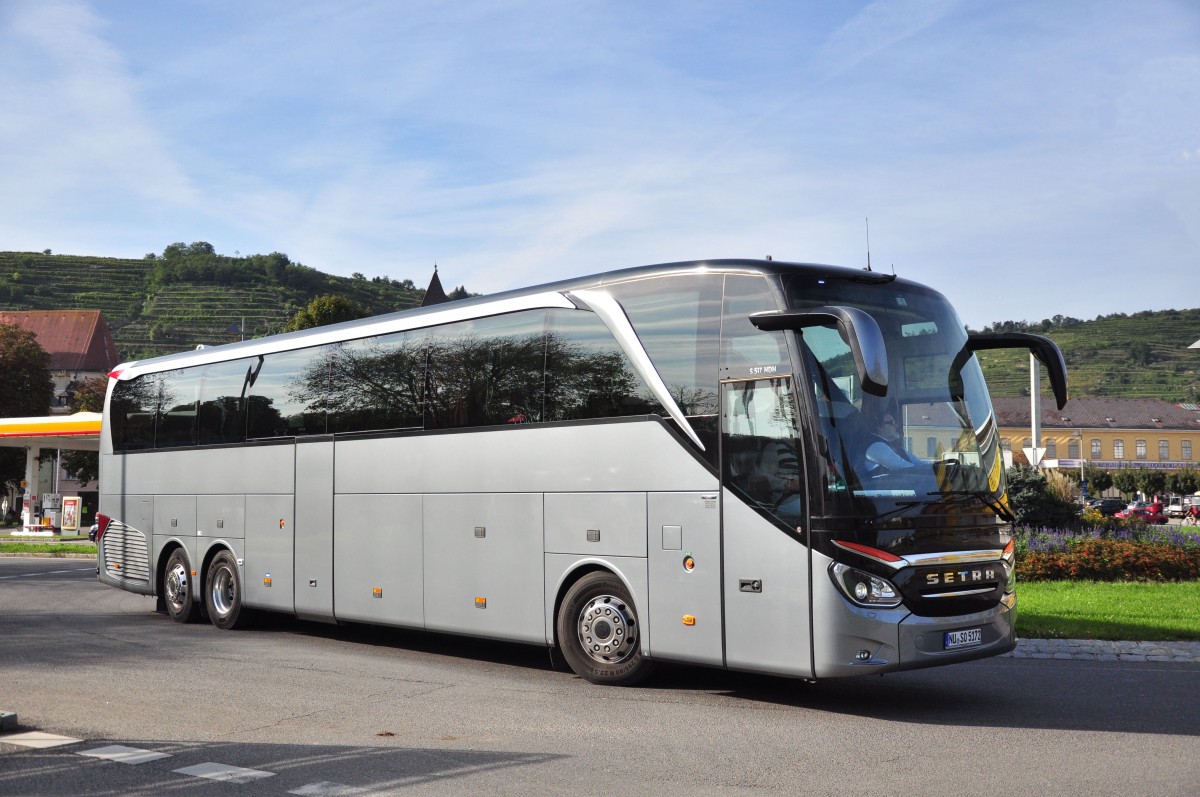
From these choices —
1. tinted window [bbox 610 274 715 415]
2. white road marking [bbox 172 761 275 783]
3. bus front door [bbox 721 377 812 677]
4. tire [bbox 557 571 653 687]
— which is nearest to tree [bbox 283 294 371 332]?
tire [bbox 557 571 653 687]

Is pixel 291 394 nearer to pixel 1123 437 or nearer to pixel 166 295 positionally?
pixel 1123 437

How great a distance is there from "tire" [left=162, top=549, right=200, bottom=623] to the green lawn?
35.2 feet

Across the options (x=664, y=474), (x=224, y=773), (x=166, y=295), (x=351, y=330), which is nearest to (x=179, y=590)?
(x=351, y=330)

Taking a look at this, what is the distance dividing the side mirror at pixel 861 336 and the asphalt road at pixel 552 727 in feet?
7.99

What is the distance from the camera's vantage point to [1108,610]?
600 inches

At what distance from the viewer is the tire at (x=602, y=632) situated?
10.3 m

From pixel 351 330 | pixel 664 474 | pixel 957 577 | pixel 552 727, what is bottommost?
pixel 552 727

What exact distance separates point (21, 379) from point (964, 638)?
71794mm

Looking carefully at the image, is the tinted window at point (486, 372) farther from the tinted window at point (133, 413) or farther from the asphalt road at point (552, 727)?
the tinted window at point (133, 413)

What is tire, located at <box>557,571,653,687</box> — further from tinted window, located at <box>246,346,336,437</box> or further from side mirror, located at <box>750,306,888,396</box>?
tinted window, located at <box>246,346,336,437</box>

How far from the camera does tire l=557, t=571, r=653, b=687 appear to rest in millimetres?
10344

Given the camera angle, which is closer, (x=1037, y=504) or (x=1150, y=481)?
(x=1037, y=504)

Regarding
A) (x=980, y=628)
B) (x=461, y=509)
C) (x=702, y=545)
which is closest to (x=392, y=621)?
(x=461, y=509)

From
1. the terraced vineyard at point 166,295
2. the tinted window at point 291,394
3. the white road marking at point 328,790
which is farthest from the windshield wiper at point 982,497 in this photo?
the terraced vineyard at point 166,295
